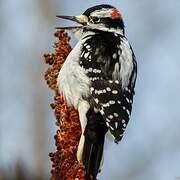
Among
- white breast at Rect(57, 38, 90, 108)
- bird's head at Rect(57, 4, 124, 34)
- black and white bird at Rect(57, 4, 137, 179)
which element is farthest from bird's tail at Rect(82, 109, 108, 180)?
bird's head at Rect(57, 4, 124, 34)

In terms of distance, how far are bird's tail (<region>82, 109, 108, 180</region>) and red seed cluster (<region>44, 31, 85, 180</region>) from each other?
171 millimetres

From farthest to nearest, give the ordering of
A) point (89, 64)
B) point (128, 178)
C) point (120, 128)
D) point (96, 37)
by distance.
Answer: point (128, 178), point (96, 37), point (89, 64), point (120, 128)

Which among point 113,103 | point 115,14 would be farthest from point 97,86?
point 115,14

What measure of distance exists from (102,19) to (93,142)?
136cm

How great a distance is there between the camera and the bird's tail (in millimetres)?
3762

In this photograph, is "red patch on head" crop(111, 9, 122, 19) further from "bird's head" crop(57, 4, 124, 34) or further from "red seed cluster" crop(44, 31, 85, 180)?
"red seed cluster" crop(44, 31, 85, 180)

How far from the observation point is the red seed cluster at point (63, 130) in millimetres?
3348

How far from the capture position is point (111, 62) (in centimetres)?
439

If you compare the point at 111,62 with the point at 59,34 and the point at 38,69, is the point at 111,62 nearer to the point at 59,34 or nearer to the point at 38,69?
the point at 59,34

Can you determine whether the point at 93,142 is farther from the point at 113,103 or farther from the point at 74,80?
the point at 74,80

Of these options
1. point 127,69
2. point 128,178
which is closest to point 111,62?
point 127,69

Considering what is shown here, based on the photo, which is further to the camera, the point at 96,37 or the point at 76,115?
the point at 96,37

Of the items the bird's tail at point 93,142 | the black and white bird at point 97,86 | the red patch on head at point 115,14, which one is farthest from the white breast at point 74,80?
the red patch on head at point 115,14

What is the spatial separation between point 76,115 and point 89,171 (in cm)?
35
